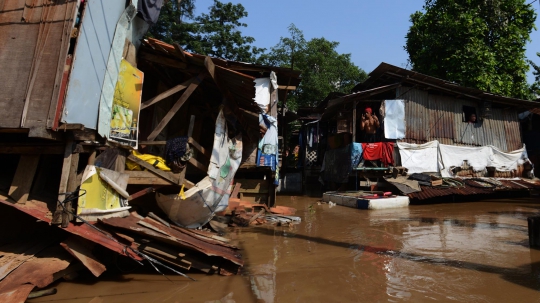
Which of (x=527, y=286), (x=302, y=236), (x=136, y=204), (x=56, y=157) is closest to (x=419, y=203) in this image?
(x=302, y=236)

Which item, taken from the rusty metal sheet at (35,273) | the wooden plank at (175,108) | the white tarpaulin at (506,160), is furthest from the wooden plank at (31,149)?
the white tarpaulin at (506,160)

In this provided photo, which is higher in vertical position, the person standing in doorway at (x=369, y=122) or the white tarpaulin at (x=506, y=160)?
the person standing in doorway at (x=369, y=122)

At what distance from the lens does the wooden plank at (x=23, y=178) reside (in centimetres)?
426

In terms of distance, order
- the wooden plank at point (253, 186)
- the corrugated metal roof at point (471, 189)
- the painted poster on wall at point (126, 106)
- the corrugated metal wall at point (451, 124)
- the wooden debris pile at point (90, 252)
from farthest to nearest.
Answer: the corrugated metal wall at point (451, 124), the corrugated metal roof at point (471, 189), the wooden plank at point (253, 186), the painted poster on wall at point (126, 106), the wooden debris pile at point (90, 252)

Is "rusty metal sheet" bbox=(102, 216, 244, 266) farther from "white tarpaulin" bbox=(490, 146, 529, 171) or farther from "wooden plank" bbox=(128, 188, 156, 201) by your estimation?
"white tarpaulin" bbox=(490, 146, 529, 171)

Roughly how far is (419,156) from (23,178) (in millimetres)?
15776

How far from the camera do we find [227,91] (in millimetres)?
7559

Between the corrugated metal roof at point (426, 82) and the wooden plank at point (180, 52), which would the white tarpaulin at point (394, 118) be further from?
the wooden plank at point (180, 52)

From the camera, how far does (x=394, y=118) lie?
52.5 feet

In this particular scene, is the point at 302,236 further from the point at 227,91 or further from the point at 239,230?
the point at 227,91

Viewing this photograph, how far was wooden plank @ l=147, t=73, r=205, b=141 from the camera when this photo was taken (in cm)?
629

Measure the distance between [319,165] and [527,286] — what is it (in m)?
18.1

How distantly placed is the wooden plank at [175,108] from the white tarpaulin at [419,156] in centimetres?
1200

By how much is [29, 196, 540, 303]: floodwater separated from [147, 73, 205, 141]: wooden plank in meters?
2.78
